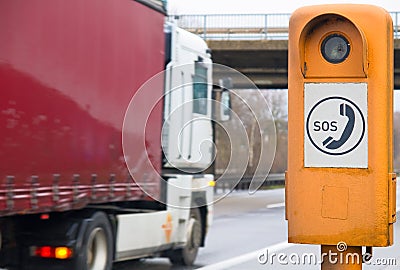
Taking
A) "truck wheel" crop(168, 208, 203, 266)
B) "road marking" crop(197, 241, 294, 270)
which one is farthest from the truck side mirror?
"road marking" crop(197, 241, 294, 270)

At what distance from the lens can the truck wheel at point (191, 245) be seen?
1322cm

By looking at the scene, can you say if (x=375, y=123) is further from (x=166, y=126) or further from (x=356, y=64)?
(x=166, y=126)

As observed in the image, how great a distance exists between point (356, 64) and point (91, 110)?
6482 millimetres

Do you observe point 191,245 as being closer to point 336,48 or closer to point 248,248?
point 248,248

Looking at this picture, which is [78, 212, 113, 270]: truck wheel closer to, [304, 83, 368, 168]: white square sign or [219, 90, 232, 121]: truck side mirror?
[219, 90, 232, 121]: truck side mirror

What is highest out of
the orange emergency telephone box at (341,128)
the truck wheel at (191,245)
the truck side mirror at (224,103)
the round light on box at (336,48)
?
the truck side mirror at (224,103)

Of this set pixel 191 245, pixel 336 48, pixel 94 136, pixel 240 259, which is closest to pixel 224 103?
pixel 191 245

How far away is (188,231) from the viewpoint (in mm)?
13172

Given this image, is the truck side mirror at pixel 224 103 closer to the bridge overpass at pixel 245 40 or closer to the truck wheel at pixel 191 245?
the truck wheel at pixel 191 245

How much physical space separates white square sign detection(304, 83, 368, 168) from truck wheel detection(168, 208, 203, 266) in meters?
10.1

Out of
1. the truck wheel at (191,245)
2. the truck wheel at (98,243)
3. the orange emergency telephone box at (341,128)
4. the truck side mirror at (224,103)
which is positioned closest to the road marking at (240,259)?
the truck wheel at (191,245)

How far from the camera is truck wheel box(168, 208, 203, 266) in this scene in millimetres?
13219

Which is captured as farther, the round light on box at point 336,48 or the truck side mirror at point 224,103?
the truck side mirror at point 224,103

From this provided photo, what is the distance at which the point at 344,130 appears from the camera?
10.4ft
